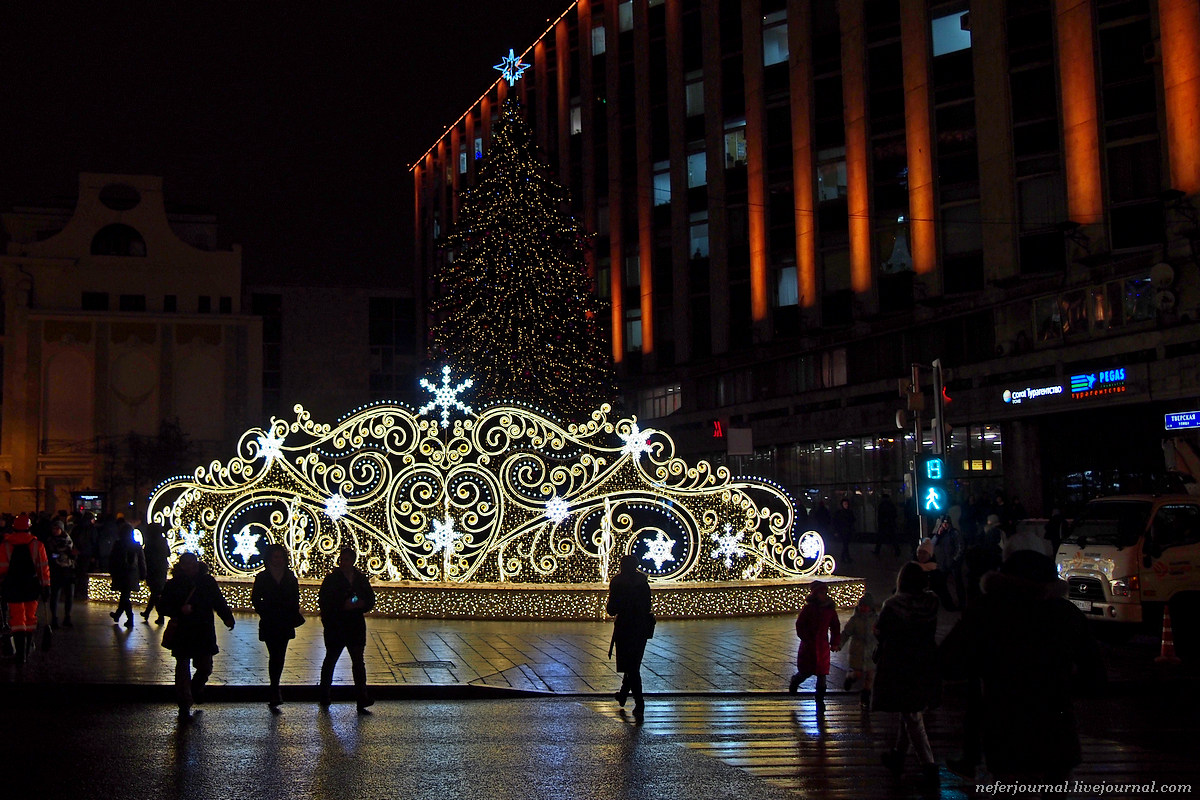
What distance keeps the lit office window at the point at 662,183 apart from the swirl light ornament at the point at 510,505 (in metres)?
33.5

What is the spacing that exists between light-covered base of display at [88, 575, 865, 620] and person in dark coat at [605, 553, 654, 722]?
686 centimetres

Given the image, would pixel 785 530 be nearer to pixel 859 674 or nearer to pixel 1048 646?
pixel 859 674

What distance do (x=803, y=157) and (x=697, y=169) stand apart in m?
7.43

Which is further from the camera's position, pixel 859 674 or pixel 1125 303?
pixel 1125 303

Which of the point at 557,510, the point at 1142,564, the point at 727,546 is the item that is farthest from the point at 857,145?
the point at 1142,564

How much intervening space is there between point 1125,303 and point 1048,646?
27784 mm

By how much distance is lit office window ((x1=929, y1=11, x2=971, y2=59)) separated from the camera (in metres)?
37.6

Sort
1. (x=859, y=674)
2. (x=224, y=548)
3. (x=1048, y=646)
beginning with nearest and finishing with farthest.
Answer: (x=1048, y=646), (x=859, y=674), (x=224, y=548)

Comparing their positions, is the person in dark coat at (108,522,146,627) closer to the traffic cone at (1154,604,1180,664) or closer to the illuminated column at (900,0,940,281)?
the traffic cone at (1154,604,1180,664)

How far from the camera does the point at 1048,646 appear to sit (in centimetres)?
581

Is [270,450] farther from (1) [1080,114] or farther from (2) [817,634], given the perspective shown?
(1) [1080,114]

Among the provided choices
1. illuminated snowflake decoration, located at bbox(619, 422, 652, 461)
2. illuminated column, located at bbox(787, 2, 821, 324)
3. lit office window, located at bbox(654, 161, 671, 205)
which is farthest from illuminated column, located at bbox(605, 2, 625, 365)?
illuminated snowflake decoration, located at bbox(619, 422, 652, 461)

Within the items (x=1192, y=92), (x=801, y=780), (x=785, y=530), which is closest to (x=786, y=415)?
(x=1192, y=92)

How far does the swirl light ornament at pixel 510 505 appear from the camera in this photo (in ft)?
64.2
